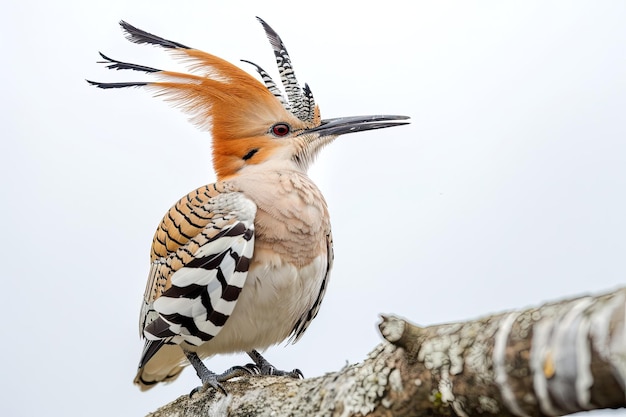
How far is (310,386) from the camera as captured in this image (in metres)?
3.28

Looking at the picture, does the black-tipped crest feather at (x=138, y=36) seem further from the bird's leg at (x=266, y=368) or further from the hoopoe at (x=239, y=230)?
the bird's leg at (x=266, y=368)

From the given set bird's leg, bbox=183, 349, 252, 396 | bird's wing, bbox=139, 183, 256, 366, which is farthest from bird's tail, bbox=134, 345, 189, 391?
bird's leg, bbox=183, 349, 252, 396

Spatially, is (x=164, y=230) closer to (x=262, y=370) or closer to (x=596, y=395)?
(x=262, y=370)

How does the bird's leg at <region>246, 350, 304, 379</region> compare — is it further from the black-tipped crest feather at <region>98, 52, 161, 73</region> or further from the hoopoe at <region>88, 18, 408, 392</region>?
the black-tipped crest feather at <region>98, 52, 161, 73</region>

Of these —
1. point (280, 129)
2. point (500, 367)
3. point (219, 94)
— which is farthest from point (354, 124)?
point (500, 367)

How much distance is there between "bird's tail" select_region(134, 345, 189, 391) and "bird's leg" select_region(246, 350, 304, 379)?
0.42m

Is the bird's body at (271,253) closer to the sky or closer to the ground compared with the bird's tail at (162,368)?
closer to the sky

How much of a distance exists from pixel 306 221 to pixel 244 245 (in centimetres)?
41

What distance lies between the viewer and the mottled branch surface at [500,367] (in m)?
1.98

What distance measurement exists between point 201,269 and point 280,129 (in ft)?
3.91

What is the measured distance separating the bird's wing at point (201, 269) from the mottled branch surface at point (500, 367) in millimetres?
1132

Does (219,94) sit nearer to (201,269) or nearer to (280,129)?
(280,129)

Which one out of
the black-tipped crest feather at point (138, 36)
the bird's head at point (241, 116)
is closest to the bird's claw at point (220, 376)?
the bird's head at point (241, 116)

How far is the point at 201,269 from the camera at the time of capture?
13.5 feet
